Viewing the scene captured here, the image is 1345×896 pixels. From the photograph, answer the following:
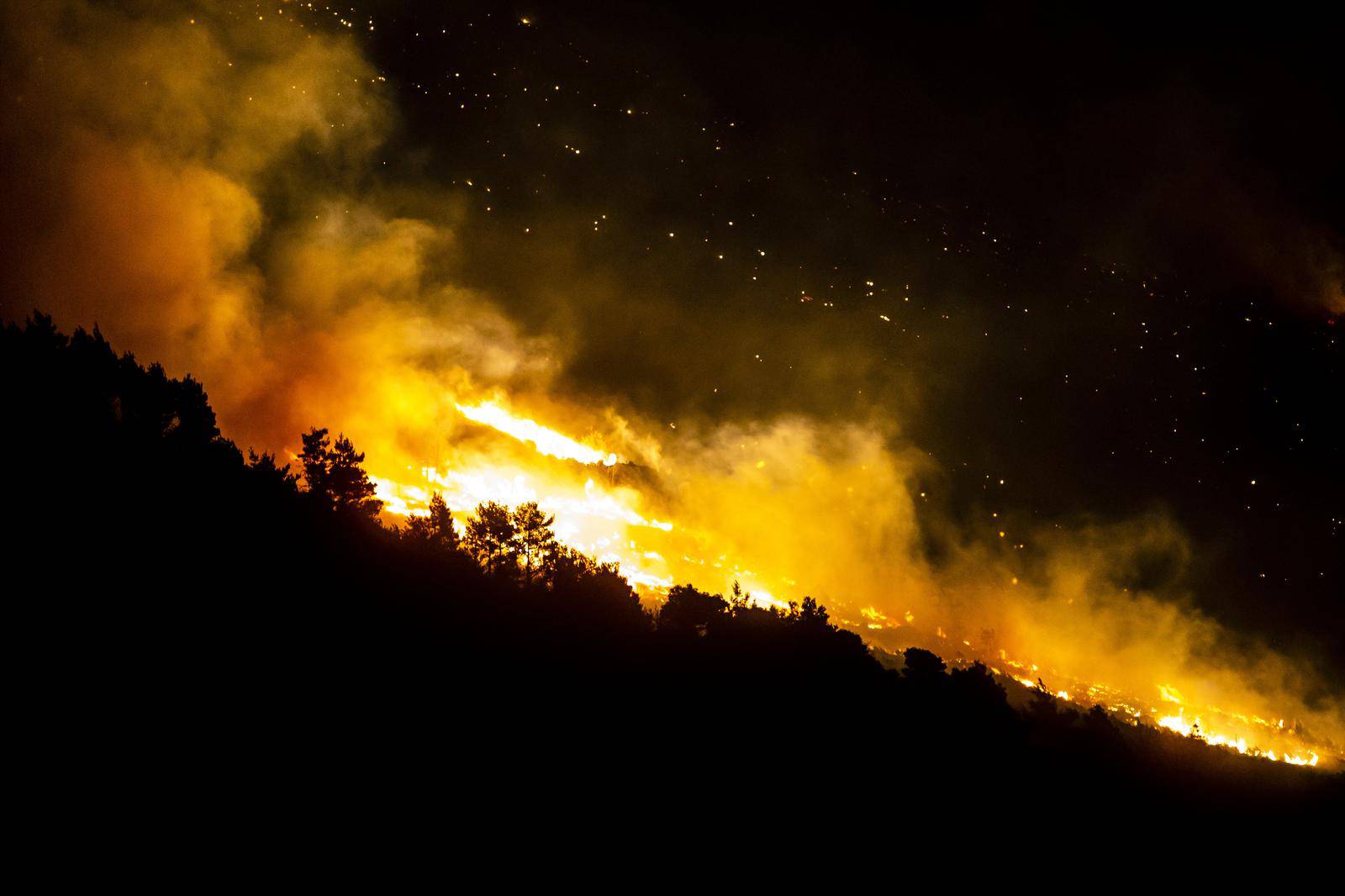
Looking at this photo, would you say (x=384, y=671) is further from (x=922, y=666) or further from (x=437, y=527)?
(x=437, y=527)

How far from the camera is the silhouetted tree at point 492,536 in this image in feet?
92.5

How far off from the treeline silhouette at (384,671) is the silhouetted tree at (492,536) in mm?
4680

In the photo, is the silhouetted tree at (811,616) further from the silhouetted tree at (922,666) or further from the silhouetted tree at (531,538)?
the silhouetted tree at (531,538)

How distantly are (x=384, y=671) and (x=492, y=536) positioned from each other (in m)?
17.3

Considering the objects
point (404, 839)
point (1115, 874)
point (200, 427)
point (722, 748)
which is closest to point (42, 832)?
point (404, 839)

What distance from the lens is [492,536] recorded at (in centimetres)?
2902

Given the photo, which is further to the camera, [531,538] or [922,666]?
[531,538]

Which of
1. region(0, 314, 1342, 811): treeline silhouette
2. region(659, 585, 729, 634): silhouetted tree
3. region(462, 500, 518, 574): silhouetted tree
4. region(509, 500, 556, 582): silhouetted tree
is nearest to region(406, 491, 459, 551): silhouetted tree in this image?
region(462, 500, 518, 574): silhouetted tree

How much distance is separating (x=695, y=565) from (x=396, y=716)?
6149cm

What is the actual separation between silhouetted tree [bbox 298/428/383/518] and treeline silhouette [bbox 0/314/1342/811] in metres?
3.89

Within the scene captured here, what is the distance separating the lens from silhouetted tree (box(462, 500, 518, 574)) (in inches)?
1110

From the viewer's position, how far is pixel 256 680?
992cm

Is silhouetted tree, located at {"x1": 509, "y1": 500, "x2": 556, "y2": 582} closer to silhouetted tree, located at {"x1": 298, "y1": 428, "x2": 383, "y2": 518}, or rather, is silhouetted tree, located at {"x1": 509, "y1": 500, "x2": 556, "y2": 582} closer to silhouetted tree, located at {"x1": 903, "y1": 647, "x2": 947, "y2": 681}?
silhouetted tree, located at {"x1": 298, "y1": 428, "x2": 383, "y2": 518}

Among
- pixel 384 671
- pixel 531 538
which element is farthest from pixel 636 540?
pixel 384 671
